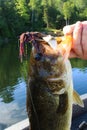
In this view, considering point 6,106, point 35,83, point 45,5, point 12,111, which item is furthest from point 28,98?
point 45,5

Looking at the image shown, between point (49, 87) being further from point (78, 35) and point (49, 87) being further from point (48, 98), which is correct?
point (78, 35)

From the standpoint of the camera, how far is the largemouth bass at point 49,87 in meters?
1.47

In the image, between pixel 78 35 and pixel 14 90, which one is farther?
pixel 14 90

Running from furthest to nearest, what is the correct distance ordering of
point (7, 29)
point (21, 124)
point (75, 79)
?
1. point (7, 29)
2. point (75, 79)
3. point (21, 124)

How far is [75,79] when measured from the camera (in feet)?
56.7

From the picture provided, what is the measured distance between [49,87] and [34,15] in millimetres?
58252

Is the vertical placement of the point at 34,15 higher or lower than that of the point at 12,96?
lower

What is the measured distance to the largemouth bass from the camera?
147 centimetres

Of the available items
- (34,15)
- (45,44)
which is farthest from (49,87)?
(34,15)

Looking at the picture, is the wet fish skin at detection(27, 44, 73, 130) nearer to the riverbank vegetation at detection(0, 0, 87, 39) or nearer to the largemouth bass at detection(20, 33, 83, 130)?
the largemouth bass at detection(20, 33, 83, 130)

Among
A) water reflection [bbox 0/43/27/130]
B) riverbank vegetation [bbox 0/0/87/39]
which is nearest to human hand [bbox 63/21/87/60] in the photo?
water reflection [bbox 0/43/27/130]

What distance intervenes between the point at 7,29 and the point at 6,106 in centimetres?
3499

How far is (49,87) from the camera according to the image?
150 centimetres

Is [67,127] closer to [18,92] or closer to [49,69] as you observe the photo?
[49,69]
